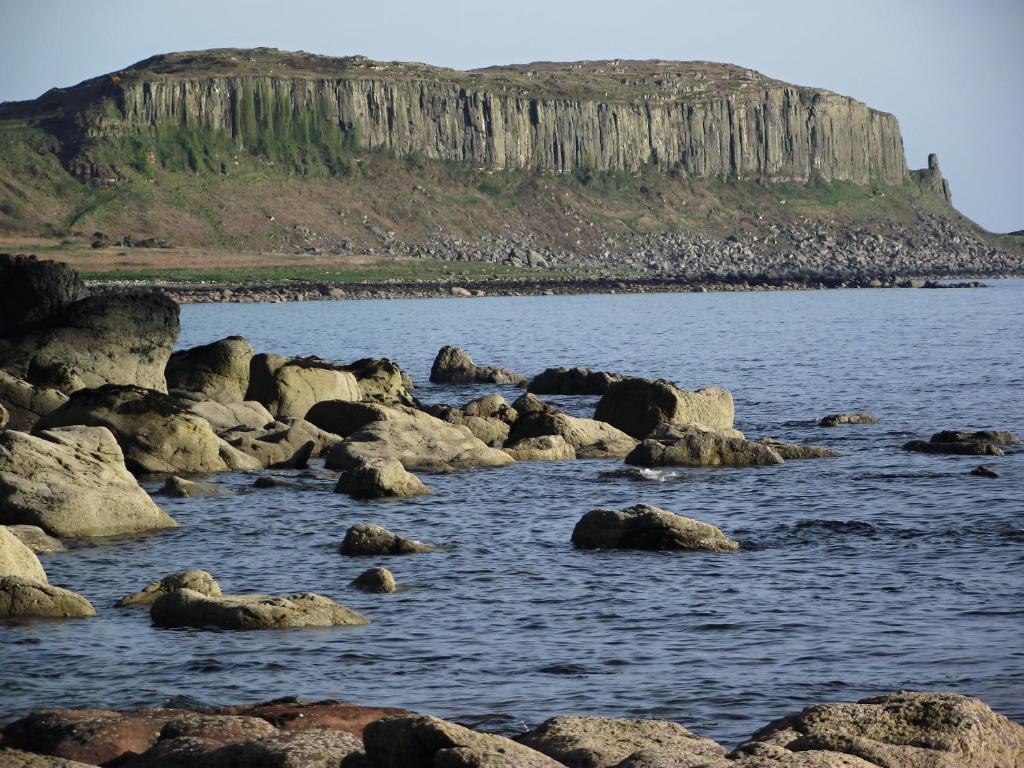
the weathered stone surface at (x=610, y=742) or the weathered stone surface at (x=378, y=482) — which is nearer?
the weathered stone surface at (x=610, y=742)

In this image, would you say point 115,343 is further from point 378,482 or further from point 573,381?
point 573,381

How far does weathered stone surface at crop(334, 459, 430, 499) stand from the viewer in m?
30.4

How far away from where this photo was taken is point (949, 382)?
63.0 metres

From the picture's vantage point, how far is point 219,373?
42.2 meters

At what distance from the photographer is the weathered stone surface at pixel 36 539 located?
2372cm

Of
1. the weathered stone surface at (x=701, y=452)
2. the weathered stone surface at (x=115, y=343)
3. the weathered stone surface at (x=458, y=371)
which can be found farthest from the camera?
the weathered stone surface at (x=458, y=371)

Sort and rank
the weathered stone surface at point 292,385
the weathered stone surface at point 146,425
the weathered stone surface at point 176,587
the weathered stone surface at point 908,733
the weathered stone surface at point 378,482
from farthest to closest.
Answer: the weathered stone surface at point 292,385 < the weathered stone surface at point 146,425 < the weathered stone surface at point 378,482 < the weathered stone surface at point 176,587 < the weathered stone surface at point 908,733

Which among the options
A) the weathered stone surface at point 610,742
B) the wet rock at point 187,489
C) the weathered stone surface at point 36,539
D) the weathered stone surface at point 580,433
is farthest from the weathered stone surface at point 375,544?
the weathered stone surface at point 580,433

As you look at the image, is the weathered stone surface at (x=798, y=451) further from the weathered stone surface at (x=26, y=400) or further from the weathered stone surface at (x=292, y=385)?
the weathered stone surface at (x=26, y=400)

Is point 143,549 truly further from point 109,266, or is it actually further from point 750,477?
point 109,266

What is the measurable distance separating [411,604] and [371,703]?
16.0ft

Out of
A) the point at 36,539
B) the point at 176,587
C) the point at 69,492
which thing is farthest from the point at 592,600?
the point at 69,492

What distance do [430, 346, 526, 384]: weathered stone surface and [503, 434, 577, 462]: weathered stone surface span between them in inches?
1046

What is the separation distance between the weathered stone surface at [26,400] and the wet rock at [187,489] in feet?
20.7
